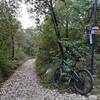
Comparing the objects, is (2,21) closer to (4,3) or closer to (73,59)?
(4,3)

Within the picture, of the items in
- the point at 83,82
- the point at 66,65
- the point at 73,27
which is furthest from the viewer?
the point at 73,27

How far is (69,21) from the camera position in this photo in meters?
8.31

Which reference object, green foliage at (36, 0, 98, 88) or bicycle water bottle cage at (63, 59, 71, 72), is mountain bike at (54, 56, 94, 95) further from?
green foliage at (36, 0, 98, 88)

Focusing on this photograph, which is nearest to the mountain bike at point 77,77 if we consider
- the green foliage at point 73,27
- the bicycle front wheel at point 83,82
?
the bicycle front wheel at point 83,82

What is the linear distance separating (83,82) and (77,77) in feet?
0.72

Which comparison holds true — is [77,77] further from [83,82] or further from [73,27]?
[73,27]

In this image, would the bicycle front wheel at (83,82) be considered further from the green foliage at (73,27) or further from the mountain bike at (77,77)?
the green foliage at (73,27)

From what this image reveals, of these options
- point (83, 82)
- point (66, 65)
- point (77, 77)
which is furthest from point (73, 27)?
point (83, 82)

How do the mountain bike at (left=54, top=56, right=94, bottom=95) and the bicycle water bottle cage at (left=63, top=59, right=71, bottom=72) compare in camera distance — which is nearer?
the mountain bike at (left=54, top=56, right=94, bottom=95)

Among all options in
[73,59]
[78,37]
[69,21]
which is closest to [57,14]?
[69,21]

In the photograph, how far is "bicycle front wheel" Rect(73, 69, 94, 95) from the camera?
605cm

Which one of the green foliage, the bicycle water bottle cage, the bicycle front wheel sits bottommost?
the bicycle front wheel

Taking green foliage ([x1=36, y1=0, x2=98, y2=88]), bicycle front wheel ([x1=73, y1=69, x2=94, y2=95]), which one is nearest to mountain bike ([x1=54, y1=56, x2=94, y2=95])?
bicycle front wheel ([x1=73, y1=69, x2=94, y2=95])

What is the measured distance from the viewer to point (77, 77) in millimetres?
6363
